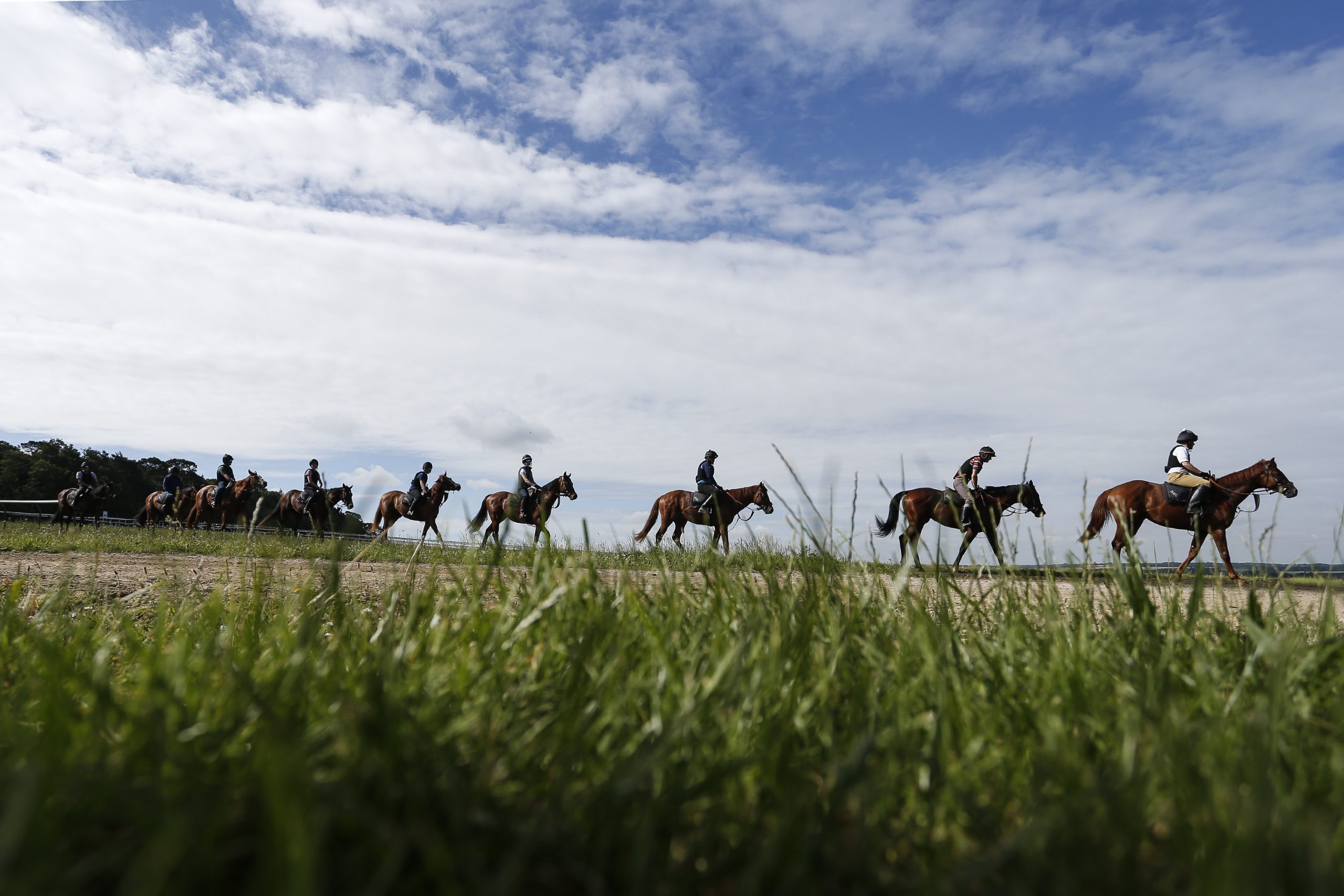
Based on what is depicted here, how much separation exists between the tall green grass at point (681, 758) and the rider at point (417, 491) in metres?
22.9

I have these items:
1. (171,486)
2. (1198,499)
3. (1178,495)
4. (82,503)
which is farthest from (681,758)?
(82,503)

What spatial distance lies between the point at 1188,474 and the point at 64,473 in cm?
6353

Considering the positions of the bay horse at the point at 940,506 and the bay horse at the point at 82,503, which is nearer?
the bay horse at the point at 940,506

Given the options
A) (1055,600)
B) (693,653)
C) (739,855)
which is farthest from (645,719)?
(1055,600)

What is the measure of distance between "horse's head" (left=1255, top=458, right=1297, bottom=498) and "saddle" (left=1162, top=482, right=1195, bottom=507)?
1.17m

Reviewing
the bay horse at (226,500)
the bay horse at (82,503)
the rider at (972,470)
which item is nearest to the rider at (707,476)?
the rider at (972,470)

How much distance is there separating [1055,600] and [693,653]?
4.86ft

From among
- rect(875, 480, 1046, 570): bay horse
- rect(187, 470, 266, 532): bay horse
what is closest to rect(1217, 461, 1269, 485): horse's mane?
rect(875, 480, 1046, 570): bay horse

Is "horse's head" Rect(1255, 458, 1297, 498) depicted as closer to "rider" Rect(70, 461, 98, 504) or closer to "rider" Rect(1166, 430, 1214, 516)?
"rider" Rect(1166, 430, 1214, 516)

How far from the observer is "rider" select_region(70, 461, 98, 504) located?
29.3 m

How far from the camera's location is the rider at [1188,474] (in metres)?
14.8

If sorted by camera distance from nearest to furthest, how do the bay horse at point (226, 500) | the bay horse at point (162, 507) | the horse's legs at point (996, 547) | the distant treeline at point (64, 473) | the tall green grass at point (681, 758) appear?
the tall green grass at point (681, 758)
the horse's legs at point (996, 547)
the bay horse at point (226, 500)
the bay horse at point (162, 507)
the distant treeline at point (64, 473)

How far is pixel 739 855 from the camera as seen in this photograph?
1.34m

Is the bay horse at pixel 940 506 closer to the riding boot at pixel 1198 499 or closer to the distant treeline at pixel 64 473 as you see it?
the riding boot at pixel 1198 499
